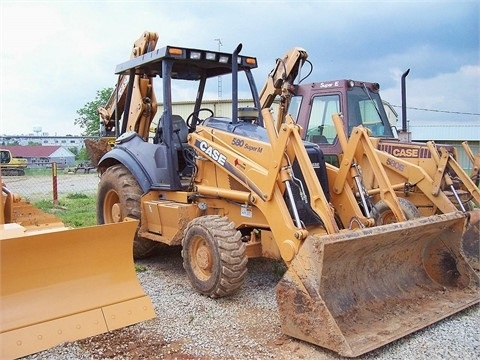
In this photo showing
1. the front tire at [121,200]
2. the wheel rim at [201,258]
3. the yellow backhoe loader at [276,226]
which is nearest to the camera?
the yellow backhoe loader at [276,226]

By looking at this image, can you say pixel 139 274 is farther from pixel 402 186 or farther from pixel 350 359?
pixel 402 186

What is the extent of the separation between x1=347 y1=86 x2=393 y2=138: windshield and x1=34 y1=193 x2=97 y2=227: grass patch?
4839mm

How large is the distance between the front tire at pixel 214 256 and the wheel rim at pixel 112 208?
1610 millimetres

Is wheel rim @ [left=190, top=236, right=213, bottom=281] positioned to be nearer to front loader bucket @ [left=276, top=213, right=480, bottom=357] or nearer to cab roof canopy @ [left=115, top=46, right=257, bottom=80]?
front loader bucket @ [left=276, top=213, right=480, bottom=357]

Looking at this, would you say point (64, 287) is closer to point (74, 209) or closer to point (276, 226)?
point (276, 226)

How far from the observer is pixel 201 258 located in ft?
16.5

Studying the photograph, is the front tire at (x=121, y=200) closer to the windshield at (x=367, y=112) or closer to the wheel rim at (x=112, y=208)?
the wheel rim at (x=112, y=208)

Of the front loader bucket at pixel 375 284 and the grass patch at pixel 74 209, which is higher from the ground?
the front loader bucket at pixel 375 284

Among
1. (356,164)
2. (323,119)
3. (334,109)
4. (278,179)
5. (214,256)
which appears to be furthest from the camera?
(323,119)

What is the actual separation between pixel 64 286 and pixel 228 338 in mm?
1362

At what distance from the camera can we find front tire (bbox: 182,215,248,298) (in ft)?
15.4

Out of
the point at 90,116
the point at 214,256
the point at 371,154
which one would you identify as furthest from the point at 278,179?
the point at 90,116

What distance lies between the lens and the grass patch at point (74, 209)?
9.49 metres

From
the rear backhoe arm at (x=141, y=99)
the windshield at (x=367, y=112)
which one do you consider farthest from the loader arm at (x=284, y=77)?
the rear backhoe arm at (x=141, y=99)
